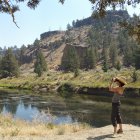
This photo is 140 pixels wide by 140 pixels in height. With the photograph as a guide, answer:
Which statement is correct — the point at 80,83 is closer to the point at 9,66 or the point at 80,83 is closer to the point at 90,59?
the point at 9,66

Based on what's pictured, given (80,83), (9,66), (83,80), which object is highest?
(9,66)

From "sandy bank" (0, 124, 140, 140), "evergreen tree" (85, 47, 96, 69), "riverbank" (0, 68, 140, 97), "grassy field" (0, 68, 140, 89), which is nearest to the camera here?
"sandy bank" (0, 124, 140, 140)

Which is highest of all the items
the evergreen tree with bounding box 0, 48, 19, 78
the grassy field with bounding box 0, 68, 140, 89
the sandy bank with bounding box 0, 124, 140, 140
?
the evergreen tree with bounding box 0, 48, 19, 78

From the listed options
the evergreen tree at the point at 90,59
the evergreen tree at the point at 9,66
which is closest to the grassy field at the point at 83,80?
the evergreen tree at the point at 9,66

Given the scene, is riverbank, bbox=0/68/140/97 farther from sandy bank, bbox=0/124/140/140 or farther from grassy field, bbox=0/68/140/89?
sandy bank, bbox=0/124/140/140

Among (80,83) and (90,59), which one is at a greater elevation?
(90,59)

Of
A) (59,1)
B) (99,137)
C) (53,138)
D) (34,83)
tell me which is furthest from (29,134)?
(34,83)

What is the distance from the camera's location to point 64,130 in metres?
20.1

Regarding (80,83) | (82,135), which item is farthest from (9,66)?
(82,135)

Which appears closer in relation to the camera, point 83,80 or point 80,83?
point 80,83

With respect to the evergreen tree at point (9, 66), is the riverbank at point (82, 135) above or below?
below

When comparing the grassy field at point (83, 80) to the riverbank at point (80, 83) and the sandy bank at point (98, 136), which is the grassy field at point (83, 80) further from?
the sandy bank at point (98, 136)

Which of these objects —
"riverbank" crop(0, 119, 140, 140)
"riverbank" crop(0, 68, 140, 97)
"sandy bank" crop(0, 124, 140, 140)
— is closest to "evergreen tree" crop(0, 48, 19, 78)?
"riverbank" crop(0, 68, 140, 97)

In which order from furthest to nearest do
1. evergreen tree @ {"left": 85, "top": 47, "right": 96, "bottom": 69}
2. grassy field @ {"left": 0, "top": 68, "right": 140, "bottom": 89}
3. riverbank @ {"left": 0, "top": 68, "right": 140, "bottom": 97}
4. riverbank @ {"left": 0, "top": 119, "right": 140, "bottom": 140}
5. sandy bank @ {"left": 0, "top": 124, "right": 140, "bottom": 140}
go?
1. evergreen tree @ {"left": 85, "top": 47, "right": 96, "bottom": 69}
2. grassy field @ {"left": 0, "top": 68, "right": 140, "bottom": 89}
3. riverbank @ {"left": 0, "top": 68, "right": 140, "bottom": 97}
4. riverbank @ {"left": 0, "top": 119, "right": 140, "bottom": 140}
5. sandy bank @ {"left": 0, "top": 124, "right": 140, "bottom": 140}
